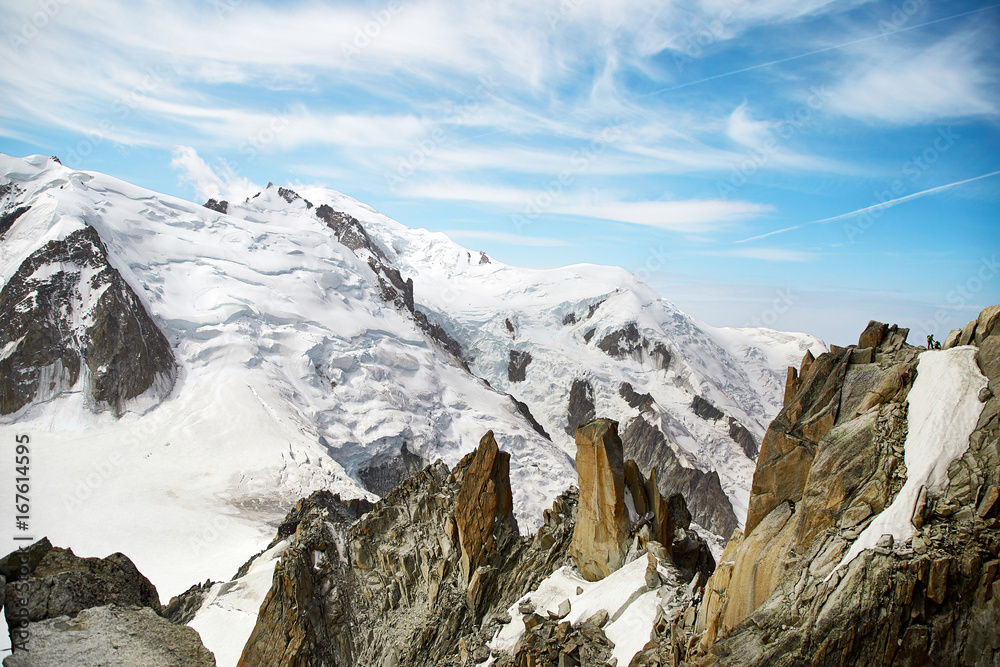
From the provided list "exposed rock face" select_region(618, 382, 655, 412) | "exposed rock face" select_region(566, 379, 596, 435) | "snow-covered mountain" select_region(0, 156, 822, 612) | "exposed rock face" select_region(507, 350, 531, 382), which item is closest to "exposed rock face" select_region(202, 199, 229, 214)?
"snow-covered mountain" select_region(0, 156, 822, 612)

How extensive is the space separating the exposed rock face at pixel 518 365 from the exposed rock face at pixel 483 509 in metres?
119

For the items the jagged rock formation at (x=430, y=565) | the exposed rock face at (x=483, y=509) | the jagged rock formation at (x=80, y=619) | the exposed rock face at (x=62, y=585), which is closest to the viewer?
the jagged rock formation at (x=80, y=619)

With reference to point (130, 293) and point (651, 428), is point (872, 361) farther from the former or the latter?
point (651, 428)

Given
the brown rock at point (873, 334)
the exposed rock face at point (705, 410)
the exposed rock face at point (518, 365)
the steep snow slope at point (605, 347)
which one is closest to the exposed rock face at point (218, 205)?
the steep snow slope at point (605, 347)

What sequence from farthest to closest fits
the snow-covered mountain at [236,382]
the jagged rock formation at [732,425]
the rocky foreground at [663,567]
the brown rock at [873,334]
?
the jagged rock formation at [732,425]
the snow-covered mountain at [236,382]
the brown rock at [873,334]
the rocky foreground at [663,567]

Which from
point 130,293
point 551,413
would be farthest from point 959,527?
point 551,413

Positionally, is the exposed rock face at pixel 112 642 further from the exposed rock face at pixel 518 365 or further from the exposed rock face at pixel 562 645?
the exposed rock face at pixel 518 365

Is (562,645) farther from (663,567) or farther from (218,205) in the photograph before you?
(218,205)

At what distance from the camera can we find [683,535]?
26.8 m

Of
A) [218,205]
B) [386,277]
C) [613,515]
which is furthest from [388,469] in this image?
[218,205]

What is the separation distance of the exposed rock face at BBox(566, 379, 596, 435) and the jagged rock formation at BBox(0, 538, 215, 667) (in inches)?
4389

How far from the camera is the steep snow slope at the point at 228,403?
62375 mm

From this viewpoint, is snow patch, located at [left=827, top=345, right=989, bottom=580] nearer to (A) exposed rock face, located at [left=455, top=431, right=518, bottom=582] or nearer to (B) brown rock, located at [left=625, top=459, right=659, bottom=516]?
(B) brown rock, located at [left=625, top=459, right=659, bottom=516]

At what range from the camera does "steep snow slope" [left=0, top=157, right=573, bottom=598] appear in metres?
62.4
